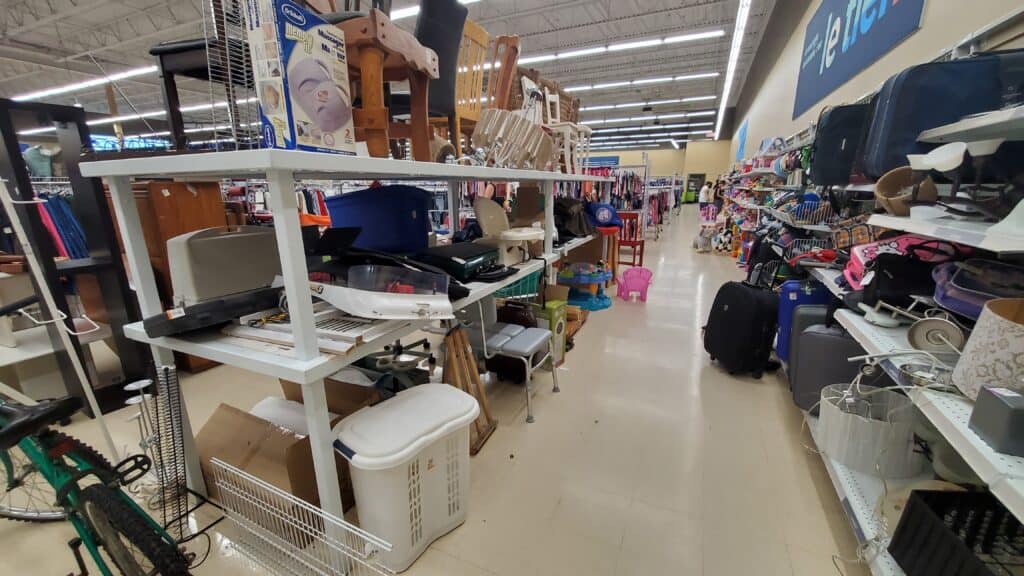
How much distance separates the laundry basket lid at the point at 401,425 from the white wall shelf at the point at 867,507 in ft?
4.34

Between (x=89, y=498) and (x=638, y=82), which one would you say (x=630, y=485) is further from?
(x=638, y=82)

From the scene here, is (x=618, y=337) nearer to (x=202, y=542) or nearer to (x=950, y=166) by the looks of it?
(x=950, y=166)

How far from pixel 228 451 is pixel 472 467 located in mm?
1033

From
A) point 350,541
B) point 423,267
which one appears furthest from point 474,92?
point 350,541

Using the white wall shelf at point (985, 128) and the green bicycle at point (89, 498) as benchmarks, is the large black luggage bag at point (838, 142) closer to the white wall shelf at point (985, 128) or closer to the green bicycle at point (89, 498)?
the white wall shelf at point (985, 128)

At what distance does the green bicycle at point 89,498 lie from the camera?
3.20ft

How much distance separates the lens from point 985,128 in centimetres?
118

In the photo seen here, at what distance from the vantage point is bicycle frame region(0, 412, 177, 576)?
1.07 metres

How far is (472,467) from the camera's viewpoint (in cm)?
191

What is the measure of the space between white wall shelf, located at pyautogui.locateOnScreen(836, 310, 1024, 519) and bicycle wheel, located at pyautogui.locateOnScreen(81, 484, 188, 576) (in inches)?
69.3

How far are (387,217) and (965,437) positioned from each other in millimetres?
2106

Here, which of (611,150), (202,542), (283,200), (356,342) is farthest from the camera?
(611,150)

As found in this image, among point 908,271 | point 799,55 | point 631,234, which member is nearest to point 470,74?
point 908,271

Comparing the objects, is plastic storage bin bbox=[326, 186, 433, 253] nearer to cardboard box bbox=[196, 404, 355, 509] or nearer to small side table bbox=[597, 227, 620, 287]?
cardboard box bbox=[196, 404, 355, 509]
